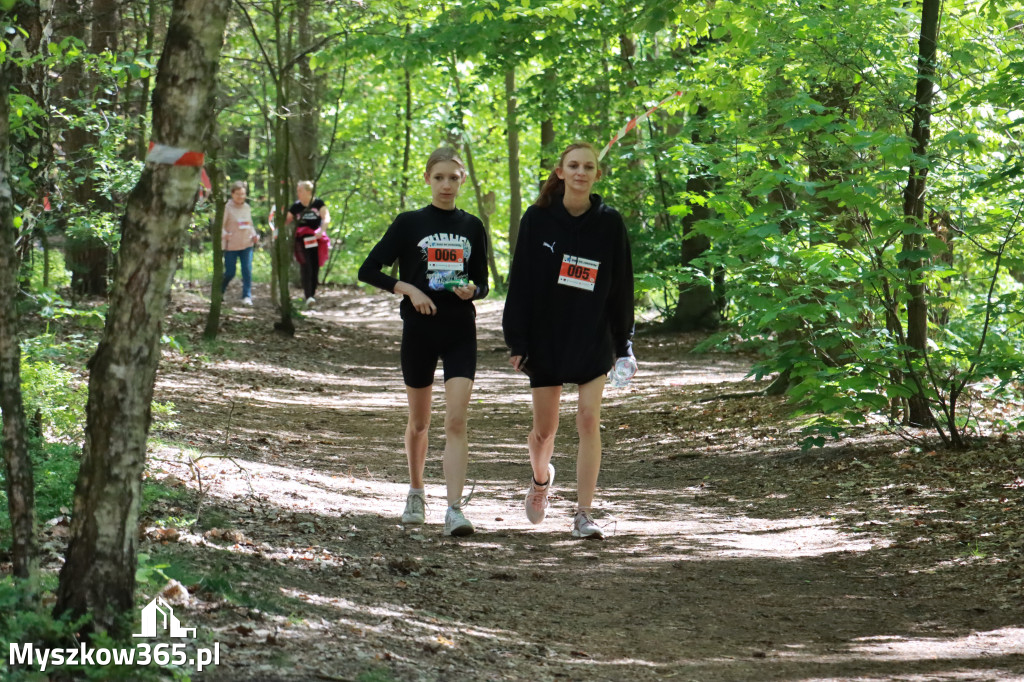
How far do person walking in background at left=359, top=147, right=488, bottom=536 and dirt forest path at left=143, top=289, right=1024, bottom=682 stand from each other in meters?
0.74

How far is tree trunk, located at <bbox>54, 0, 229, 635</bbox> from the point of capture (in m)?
3.34

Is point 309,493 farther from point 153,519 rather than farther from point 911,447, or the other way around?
point 911,447

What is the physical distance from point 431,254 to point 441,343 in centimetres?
52

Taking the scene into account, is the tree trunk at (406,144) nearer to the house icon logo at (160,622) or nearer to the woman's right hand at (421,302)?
the woman's right hand at (421,302)

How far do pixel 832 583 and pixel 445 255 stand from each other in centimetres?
282

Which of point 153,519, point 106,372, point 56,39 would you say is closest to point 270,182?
point 56,39

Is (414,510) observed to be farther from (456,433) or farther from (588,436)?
(588,436)

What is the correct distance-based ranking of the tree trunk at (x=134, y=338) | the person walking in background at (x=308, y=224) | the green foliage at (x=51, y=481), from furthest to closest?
1. the person walking in background at (x=308, y=224)
2. the green foliage at (x=51, y=481)
3. the tree trunk at (x=134, y=338)

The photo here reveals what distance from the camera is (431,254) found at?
6172 mm

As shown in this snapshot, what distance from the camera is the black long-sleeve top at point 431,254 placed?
6.15 metres

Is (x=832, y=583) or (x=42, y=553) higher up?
(x=42, y=553)

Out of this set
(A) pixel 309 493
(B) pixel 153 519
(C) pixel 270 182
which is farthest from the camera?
(C) pixel 270 182

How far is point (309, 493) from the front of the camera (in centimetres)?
714

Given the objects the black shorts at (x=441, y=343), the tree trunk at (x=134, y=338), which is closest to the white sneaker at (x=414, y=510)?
the black shorts at (x=441, y=343)
